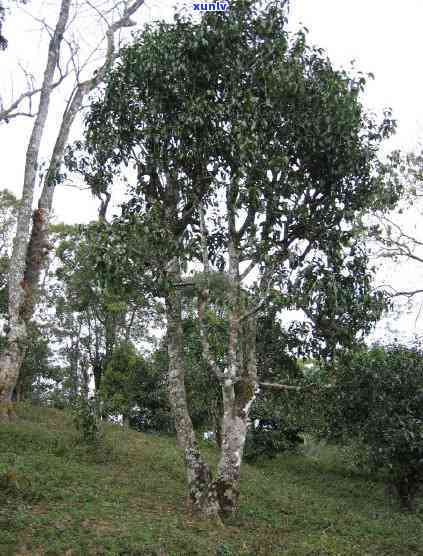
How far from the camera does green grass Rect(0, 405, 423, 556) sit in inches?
309

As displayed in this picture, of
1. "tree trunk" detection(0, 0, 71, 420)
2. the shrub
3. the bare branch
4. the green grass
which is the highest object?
"tree trunk" detection(0, 0, 71, 420)

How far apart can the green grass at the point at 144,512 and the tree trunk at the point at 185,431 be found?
0.38 m

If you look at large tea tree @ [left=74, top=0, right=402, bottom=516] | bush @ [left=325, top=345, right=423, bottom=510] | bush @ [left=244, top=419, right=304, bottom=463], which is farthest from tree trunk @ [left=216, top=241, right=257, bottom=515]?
bush @ [left=244, top=419, right=304, bottom=463]

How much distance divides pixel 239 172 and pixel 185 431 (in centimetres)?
501

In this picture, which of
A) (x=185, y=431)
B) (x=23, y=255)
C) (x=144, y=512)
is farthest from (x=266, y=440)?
(x=144, y=512)

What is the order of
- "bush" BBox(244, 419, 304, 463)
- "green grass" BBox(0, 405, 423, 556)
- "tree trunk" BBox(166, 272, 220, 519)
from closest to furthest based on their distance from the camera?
"green grass" BBox(0, 405, 423, 556) < "tree trunk" BBox(166, 272, 220, 519) < "bush" BBox(244, 419, 304, 463)

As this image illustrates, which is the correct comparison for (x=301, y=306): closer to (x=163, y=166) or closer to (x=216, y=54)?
(x=163, y=166)

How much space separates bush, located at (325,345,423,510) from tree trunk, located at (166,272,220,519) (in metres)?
5.13

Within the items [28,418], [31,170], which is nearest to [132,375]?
[28,418]

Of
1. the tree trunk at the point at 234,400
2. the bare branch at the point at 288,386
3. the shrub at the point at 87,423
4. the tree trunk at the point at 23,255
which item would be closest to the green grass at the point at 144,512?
the shrub at the point at 87,423

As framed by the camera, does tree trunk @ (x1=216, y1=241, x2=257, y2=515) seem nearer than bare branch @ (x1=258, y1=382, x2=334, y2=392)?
Yes

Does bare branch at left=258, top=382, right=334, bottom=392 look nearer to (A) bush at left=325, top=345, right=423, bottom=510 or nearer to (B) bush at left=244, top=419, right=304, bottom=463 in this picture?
(A) bush at left=325, top=345, right=423, bottom=510

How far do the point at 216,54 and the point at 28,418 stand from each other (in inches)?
534

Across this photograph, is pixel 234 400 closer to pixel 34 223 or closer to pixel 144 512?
pixel 144 512
